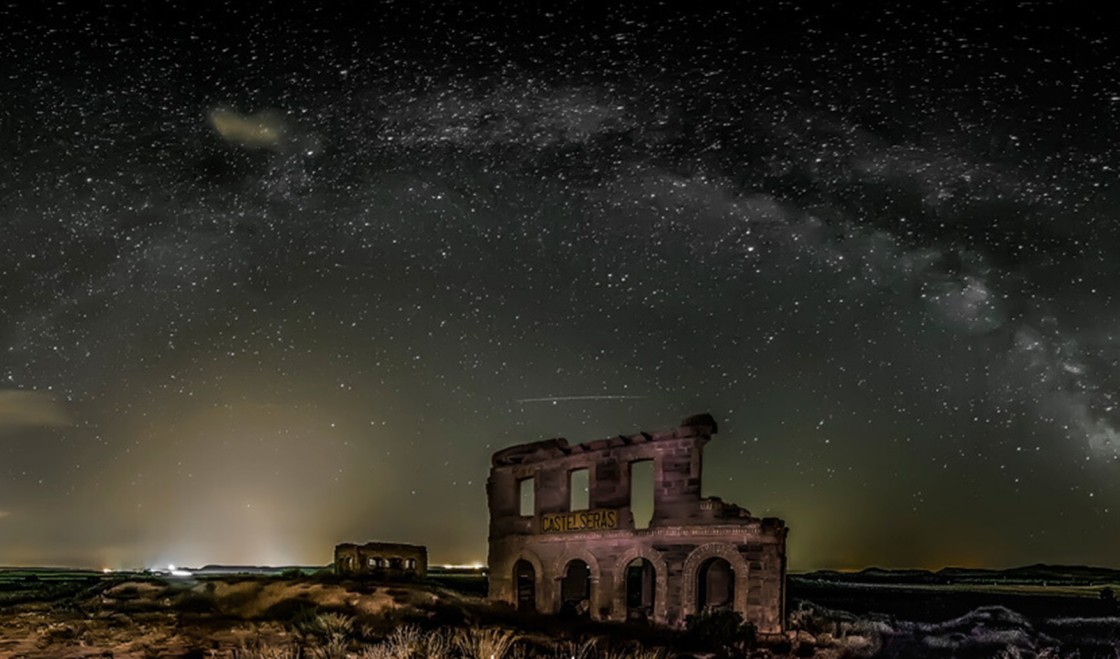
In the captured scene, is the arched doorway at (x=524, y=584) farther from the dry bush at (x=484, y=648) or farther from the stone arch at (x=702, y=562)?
the dry bush at (x=484, y=648)

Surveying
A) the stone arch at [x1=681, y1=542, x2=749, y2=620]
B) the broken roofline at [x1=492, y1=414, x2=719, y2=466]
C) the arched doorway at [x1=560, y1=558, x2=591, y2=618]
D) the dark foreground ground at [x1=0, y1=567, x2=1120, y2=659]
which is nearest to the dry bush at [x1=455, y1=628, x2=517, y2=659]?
the dark foreground ground at [x1=0, y1=567, x2=1120, y2=659]

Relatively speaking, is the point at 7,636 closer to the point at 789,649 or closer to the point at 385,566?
the point at 385,566

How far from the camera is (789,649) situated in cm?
2484

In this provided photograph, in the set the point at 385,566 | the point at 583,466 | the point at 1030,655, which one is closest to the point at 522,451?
the point at 583,466

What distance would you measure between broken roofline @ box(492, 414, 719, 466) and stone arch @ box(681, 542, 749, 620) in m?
3.27

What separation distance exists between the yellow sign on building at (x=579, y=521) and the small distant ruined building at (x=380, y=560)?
21.2 ft

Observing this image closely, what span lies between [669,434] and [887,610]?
5789 cm

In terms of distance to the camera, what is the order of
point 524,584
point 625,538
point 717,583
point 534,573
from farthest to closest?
1. point 524,584
2. point 534,573
3. point 717,583
4. point 625,538

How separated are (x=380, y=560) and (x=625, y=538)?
10707 millimetres

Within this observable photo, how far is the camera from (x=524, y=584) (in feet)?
113

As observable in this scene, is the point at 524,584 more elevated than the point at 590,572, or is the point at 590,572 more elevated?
the point at 590,572

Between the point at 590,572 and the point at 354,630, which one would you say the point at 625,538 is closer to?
the point at 590,572

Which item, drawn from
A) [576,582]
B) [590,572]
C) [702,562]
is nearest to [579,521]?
[590,572]

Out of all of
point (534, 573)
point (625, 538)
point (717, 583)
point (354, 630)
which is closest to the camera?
point (354, 630)
